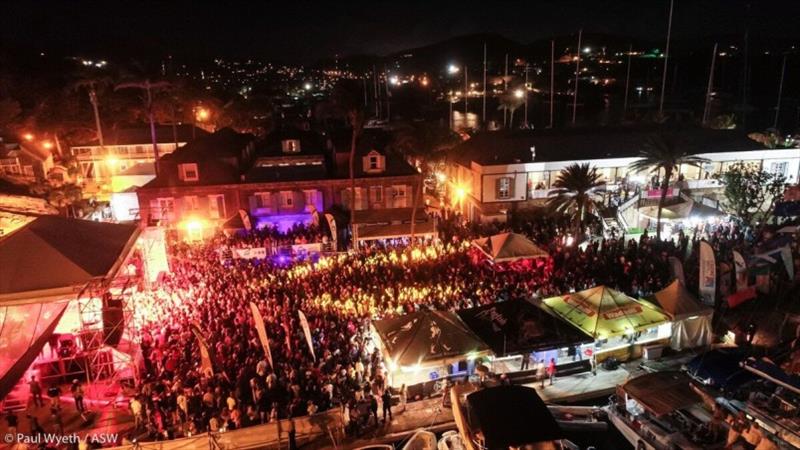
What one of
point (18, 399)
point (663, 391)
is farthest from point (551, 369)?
point (18, 399)

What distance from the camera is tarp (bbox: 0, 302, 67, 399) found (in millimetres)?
12812

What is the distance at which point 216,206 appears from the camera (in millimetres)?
29344

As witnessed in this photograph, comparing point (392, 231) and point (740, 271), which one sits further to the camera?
point (392, 231)

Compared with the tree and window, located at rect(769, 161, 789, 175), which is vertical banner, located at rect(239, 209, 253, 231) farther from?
window, located at rect(769, 161, 789, 175)

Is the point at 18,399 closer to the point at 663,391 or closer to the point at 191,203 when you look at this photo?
the point at 191,203

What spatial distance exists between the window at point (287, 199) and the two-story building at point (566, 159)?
11021 mm

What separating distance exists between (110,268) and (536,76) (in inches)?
4929

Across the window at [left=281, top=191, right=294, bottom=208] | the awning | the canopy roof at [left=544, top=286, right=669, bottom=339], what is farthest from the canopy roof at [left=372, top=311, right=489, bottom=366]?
the window at [left=281, top=191, right=294, bottom=208]

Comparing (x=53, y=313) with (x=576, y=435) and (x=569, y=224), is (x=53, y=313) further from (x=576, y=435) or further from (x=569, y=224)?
(x=569, y=224)

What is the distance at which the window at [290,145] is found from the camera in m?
30.7

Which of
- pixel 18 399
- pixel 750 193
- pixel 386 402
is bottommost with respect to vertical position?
pixel 18 399

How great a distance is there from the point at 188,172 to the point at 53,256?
1454cm

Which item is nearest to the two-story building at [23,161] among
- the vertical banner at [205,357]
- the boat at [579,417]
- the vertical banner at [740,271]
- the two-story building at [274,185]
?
the two-story building at [274,185]

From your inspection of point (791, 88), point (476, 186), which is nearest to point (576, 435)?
point (476, 186)
